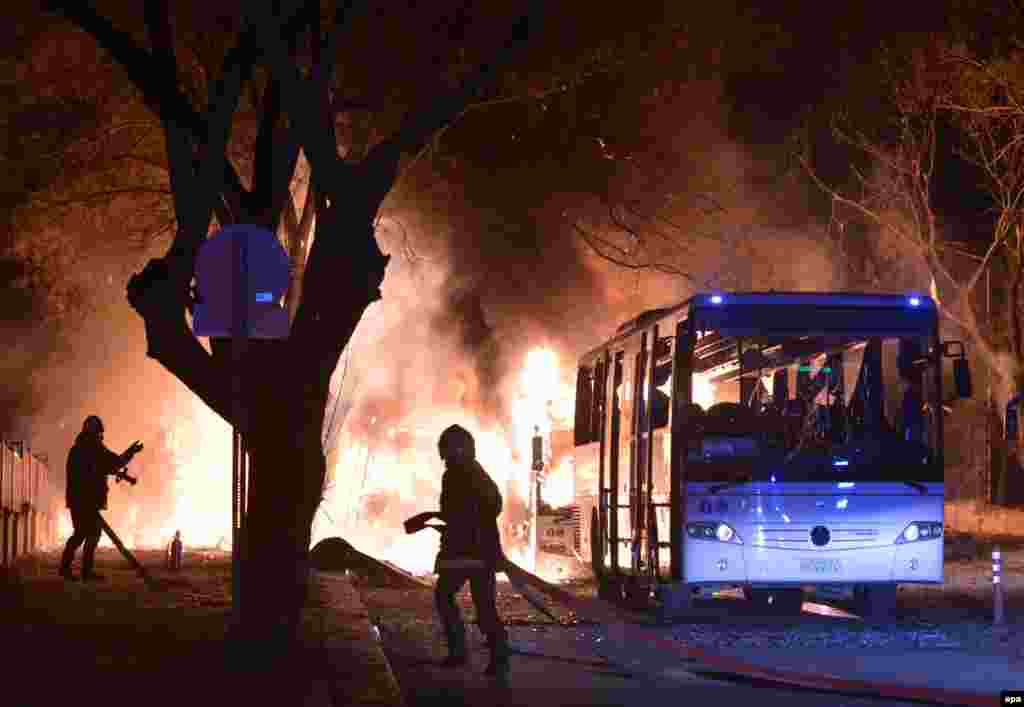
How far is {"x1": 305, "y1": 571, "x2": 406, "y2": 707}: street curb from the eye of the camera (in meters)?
10.5

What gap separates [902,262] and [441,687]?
30.0 metres

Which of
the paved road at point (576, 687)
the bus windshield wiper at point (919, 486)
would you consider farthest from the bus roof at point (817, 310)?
the paved road at point (576, 687)

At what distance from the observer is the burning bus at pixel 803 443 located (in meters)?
17.5

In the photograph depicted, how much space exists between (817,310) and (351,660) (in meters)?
7.48

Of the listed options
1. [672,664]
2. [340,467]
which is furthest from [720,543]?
[340,467]

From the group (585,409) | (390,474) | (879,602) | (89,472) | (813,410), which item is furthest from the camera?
(390,474)

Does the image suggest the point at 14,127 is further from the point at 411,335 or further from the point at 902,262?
the point at 411,335

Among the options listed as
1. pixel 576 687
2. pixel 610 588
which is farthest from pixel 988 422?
pixel 576 687

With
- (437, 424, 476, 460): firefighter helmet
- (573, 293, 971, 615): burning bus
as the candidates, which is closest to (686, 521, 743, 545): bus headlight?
(573, 293, 971, 615): burning bus

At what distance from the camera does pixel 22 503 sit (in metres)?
26.2

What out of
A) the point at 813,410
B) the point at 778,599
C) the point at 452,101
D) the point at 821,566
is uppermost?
the point at 452,101

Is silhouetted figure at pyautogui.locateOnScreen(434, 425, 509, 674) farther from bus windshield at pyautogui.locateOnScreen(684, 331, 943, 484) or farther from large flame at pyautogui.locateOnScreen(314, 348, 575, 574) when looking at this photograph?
large flame at pyautogui.locateOnScreen(314, 348, 575, 574)

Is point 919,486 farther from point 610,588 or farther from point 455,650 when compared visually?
point 455,650

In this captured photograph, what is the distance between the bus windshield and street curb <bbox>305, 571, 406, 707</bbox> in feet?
12.8
